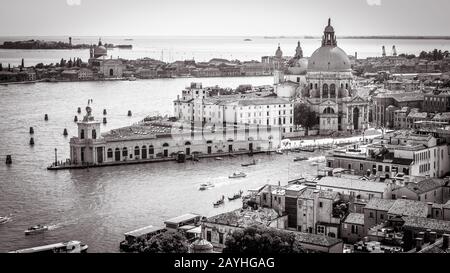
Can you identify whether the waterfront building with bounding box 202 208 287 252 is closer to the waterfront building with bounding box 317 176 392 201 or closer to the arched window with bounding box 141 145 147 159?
the waterfront building with bounding box 317 176 392 201

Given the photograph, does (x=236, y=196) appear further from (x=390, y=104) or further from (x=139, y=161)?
(x=390, y=104)

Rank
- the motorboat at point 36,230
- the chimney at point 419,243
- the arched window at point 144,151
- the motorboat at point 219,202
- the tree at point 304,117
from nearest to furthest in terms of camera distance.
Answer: the chimney at point 419,243, the motorboat at point 36,230, the motorboat at point 219,202, the arched window at point 144,151, the tree at point 304,117

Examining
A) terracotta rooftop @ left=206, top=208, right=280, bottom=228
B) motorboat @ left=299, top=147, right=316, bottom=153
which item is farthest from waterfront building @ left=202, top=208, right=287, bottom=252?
motorboat @ left=299, top=147, right=316, bottom=153

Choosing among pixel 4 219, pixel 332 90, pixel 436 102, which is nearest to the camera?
pixel 4 219

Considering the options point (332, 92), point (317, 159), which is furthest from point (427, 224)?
point (332, 92)

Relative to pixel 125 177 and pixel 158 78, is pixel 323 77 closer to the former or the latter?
pixel 125 177

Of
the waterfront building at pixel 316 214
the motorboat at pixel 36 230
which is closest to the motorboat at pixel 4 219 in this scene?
the motorboat at pixel 36 230

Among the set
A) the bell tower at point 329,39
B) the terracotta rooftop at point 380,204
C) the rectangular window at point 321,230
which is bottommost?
the rectangular window at point 321,230

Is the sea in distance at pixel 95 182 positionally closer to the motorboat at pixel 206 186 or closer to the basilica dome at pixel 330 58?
the motorboat at pixel 206 186
